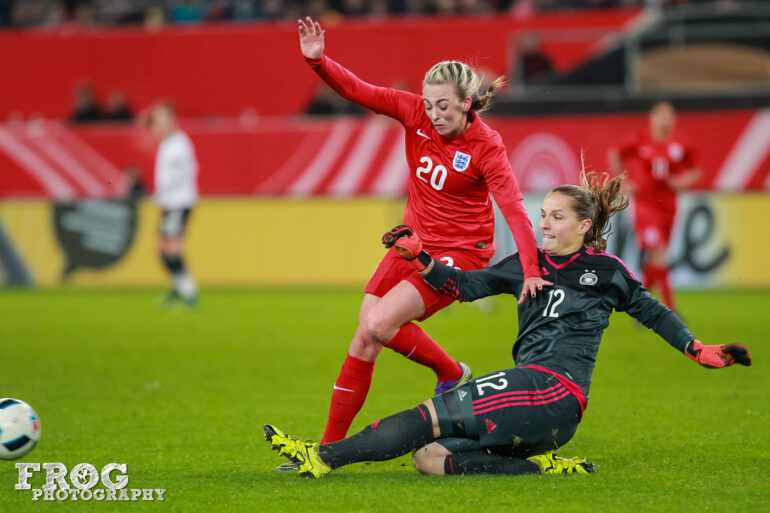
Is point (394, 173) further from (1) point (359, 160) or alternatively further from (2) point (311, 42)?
(2) point (311, 42)

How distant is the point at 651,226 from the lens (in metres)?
12.5

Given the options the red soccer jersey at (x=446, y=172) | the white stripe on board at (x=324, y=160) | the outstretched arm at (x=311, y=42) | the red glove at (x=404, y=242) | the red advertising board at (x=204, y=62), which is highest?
the red advertising board at (x=204, y=62)

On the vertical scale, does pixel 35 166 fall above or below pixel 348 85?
above

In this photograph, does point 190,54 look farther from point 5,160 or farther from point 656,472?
point 656,472

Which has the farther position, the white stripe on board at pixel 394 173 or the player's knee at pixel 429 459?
the white stripe on board at pixel 394 173

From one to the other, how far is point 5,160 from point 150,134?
9.73ft

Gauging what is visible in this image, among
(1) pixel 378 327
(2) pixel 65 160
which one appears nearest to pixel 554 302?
(1) pixel 378 327

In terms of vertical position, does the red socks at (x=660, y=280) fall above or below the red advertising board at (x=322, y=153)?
below

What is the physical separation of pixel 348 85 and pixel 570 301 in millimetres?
1712

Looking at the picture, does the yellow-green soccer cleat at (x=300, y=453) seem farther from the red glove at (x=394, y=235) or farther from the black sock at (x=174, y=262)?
the black sock at (x=174, y=262)

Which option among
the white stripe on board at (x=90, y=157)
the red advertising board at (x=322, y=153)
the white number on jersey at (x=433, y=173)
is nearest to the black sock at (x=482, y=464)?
the white number on jersey at (x=433, y=173)

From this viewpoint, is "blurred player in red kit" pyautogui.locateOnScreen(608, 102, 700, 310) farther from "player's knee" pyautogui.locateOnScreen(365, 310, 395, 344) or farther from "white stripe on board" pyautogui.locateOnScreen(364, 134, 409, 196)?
"player's knee" pyautogui.locateOnScreen(365, 310, 395, 344)

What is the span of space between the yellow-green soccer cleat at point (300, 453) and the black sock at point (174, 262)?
355 inches

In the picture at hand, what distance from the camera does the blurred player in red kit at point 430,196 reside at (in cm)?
581
